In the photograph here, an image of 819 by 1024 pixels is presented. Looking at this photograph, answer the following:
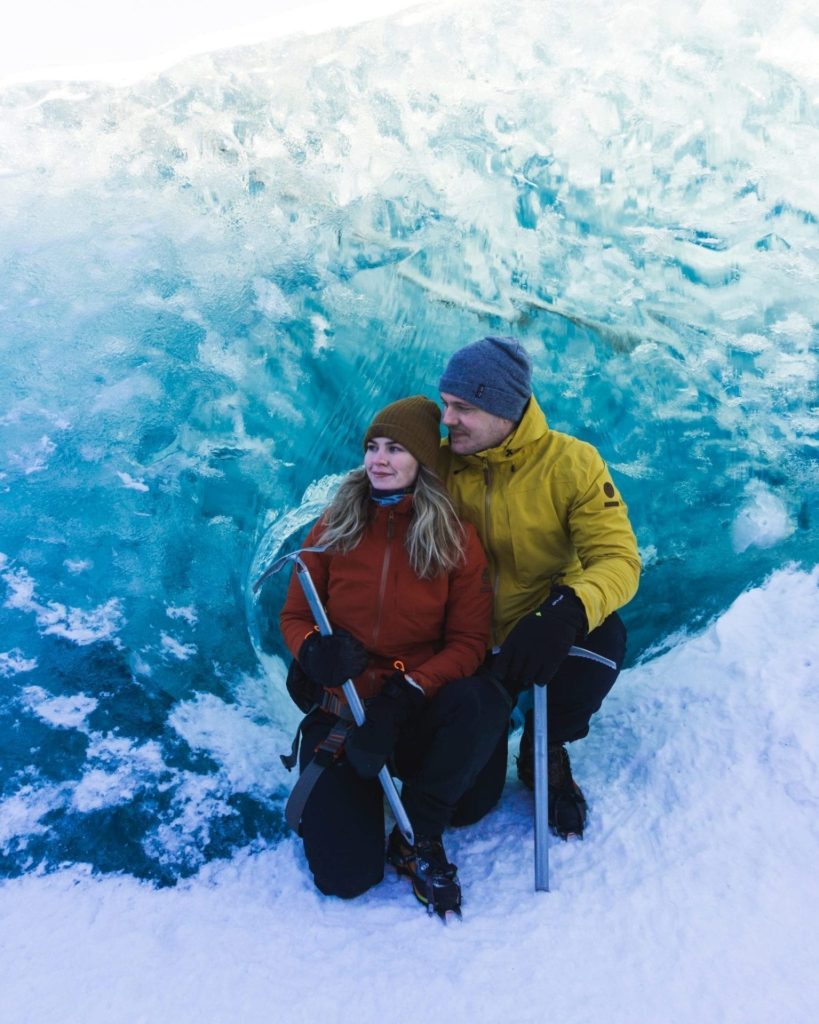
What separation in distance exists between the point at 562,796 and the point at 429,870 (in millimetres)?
475

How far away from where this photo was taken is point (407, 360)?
3314mm

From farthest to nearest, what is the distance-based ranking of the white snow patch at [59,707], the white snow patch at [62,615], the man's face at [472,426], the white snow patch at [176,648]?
1. the white snow patch at [176,648]
2. the white snow patch at [62,615]
3. the white snow patch at [59,707]
4. the man's face at [472,426]

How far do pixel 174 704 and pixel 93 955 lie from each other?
89cm

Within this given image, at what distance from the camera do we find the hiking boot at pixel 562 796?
7.46 ft

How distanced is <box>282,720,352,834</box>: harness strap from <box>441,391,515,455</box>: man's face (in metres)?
0.92

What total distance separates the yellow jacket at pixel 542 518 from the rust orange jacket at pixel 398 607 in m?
0.14

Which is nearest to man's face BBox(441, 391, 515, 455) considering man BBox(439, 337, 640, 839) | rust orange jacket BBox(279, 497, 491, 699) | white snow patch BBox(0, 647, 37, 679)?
man BBox(439, 337, 640, 839)

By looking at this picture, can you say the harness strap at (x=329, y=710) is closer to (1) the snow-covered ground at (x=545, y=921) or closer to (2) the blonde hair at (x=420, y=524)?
(1) the snow-covered ground at (x=545, y=921)

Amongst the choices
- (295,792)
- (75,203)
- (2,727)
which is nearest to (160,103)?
(75,203)

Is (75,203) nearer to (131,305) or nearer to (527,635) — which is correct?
(131,305)

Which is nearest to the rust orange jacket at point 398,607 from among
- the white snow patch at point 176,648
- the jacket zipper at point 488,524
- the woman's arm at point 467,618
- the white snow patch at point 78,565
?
the woman's arm at point 467,618

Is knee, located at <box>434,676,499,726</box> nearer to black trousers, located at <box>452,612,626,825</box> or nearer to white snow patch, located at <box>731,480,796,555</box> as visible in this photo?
black trousers, located at <box>452,612,626,825</box>

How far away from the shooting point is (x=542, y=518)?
241 centimetres

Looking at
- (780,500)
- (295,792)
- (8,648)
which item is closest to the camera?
(295,792)
